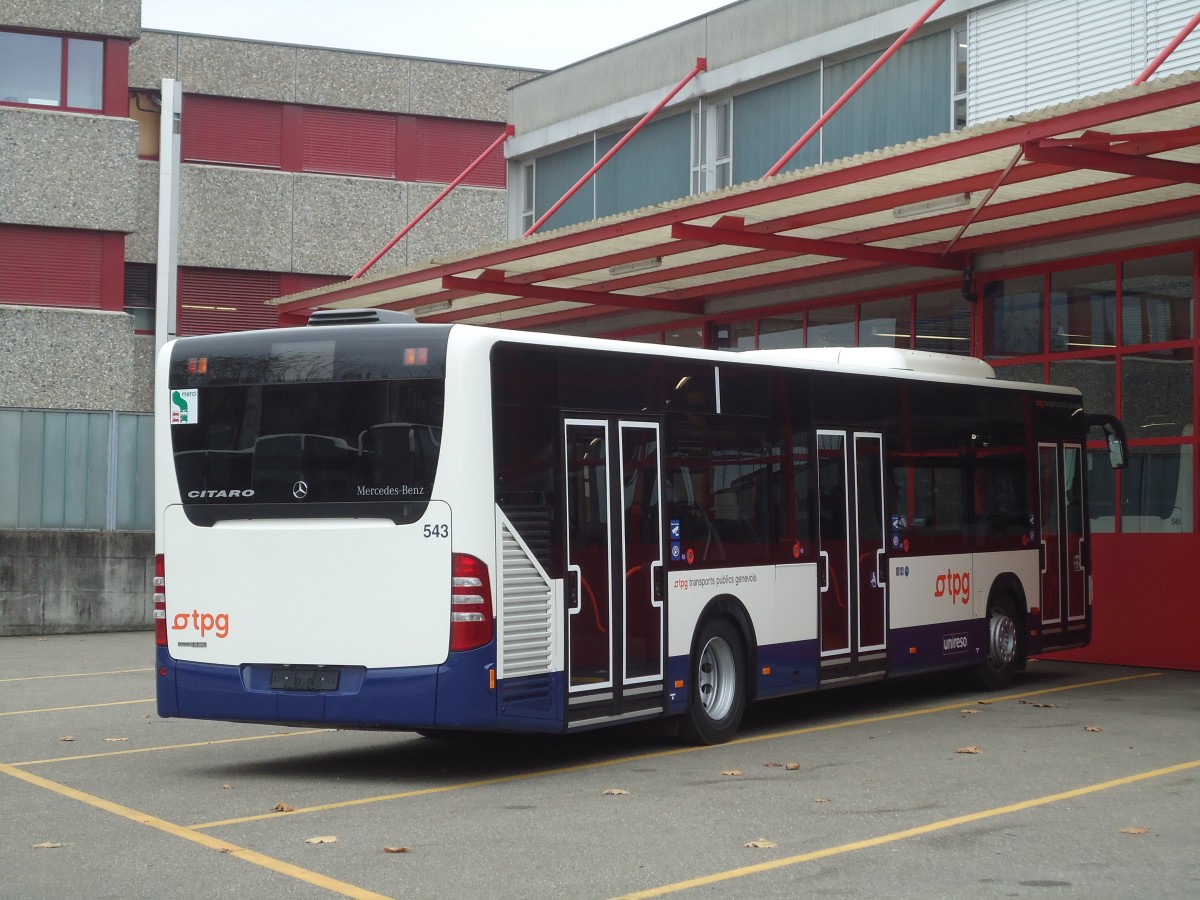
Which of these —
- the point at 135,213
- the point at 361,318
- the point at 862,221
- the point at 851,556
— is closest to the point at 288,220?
the point at 135,213

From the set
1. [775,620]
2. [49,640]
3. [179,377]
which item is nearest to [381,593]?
[179,377]

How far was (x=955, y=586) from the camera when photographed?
15.0 metres

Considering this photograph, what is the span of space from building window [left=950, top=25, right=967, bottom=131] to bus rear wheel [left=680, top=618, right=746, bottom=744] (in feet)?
34.7

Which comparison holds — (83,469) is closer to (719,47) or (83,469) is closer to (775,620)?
(719,47)

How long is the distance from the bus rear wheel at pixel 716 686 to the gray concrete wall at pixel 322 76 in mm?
25747

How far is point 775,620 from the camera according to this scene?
12664mm

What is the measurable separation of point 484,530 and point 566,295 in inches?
488

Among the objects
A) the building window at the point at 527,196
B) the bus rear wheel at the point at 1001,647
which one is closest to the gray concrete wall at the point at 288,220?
the building window at the point at 527,196

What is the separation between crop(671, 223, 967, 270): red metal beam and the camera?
56.8ft

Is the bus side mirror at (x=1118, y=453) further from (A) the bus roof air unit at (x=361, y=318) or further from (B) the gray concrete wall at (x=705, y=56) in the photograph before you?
(A) the bus roof air unit at (x=361, y=318)

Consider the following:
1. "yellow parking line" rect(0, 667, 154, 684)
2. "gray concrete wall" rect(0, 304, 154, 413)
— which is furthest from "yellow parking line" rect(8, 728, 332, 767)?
"gray concrete wall" rect(0, 304, 154, 413)

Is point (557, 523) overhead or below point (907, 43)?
below

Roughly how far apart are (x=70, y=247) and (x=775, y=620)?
22.7m

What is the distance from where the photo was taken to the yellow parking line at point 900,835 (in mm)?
7270
